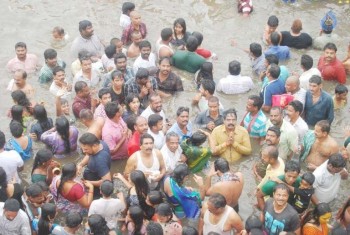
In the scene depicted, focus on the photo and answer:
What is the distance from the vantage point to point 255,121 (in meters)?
9.94

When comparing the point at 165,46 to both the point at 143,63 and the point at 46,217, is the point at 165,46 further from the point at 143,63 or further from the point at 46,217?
the point at 46,217

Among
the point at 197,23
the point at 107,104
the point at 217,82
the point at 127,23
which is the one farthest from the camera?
the point at 197,23

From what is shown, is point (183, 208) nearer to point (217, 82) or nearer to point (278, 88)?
point (278, 88)

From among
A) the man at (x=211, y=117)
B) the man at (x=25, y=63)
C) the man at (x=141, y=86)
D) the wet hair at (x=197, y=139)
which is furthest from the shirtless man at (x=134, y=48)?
the wet hair at (x=197, y=139)

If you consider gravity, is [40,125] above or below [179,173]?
below

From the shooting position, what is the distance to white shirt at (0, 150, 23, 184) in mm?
8553

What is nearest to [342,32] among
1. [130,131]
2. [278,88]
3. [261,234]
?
[278,88]

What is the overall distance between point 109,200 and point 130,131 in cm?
197

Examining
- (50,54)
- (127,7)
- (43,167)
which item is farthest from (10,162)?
(127,7)

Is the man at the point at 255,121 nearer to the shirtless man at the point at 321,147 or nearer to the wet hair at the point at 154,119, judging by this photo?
the shirtless man at the point at 321,147

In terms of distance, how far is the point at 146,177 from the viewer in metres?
8.55

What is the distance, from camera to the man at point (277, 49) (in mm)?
11875

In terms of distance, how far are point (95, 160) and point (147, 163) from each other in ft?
2.52

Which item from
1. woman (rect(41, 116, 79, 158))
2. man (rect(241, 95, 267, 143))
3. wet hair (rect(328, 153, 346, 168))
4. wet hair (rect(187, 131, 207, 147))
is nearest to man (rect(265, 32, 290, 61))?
man (rect(241, 95, 267, 143))
